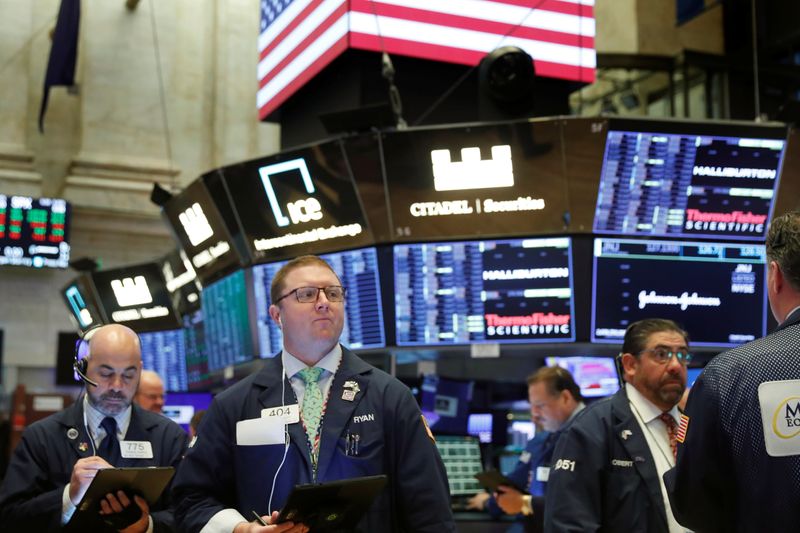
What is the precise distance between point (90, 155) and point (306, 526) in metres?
11.5

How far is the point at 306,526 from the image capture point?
2.59 meters

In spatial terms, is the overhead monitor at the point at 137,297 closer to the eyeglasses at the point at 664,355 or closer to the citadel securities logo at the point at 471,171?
the citadel securities logo at the point at 471,171

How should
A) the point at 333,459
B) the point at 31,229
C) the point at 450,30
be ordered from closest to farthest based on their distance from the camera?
the point at 333,459
the point at 450,30
the point at 31,229

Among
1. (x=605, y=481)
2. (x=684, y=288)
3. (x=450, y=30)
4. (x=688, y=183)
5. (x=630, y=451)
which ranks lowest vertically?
(x=605, y=481)

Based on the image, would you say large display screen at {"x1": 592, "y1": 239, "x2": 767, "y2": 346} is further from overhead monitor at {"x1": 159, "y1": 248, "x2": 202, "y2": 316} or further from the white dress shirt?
overhead monitor at {"x1": 159, "y1": 248, "x2": 202, "y2": 316}

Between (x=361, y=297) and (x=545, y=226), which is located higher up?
(x=545, y=226)

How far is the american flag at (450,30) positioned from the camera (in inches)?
273

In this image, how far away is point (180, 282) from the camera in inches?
370

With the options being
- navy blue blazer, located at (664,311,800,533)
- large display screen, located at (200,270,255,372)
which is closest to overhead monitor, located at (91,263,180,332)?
large display screen, located at (200,270,255,372)

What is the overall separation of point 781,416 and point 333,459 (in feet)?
3.83

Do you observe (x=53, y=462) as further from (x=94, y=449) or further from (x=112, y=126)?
(x=112, y=126)

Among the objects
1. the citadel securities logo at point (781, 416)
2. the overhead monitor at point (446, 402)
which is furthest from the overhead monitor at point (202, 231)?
the citadel securities logo at point (781, 416)

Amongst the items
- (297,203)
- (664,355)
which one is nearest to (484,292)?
(297,203)

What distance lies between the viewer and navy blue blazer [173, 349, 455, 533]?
110 inches
